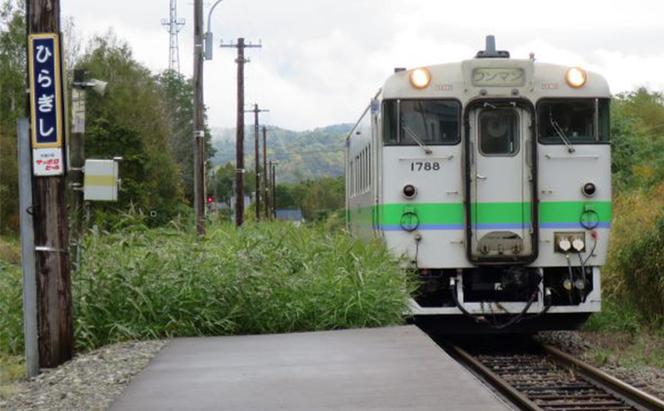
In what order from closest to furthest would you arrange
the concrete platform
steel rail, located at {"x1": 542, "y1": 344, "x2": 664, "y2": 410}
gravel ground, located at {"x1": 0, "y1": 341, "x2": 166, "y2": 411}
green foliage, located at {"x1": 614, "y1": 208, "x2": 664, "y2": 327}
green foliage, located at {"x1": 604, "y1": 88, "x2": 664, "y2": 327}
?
the concrete platform
gravel ground, located at {"x1": 0, "y1": 341, "x2": 166, "y2": 411}
steel rail, located at {"x1": 542, "y1": 344, "x2": 664, "y2": 410}
green foliage, located at {"x1": 614, "y1": 208, "x2": 664, "y2": 327}
green foliage, located at {"x1": 604, "y1": 88, "x2": 664, "y2": 327}

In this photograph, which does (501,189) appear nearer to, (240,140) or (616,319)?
(616,319)

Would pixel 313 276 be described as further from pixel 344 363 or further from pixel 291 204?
pixel 291 204

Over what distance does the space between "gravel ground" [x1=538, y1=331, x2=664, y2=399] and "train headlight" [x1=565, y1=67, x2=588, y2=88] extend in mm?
3240

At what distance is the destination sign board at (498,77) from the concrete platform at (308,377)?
3863 millimetres

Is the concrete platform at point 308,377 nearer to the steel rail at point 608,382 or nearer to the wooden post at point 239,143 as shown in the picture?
the steel rail at point 608,382

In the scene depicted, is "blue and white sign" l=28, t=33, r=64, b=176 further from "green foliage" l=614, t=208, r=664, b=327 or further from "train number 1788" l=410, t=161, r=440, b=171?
"green foliage" l=614, t=208, r=664, b=327

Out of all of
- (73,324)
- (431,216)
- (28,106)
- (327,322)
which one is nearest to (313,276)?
(327,322)

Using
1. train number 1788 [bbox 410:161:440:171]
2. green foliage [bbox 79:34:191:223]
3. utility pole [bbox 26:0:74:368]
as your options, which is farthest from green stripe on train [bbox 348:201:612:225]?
green foliage [bbox 79:34:191:223]

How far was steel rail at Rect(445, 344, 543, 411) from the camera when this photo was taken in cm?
941

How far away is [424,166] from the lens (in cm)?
1298

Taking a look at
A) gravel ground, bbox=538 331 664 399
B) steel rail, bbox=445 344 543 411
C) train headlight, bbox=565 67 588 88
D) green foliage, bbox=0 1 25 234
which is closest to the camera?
steel rail, bbox=445 344 543 411

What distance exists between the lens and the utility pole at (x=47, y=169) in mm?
9516

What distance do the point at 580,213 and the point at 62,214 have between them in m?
6.25

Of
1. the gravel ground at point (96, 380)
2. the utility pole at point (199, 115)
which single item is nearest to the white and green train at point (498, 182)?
the gravel ground at point (96, 380)
